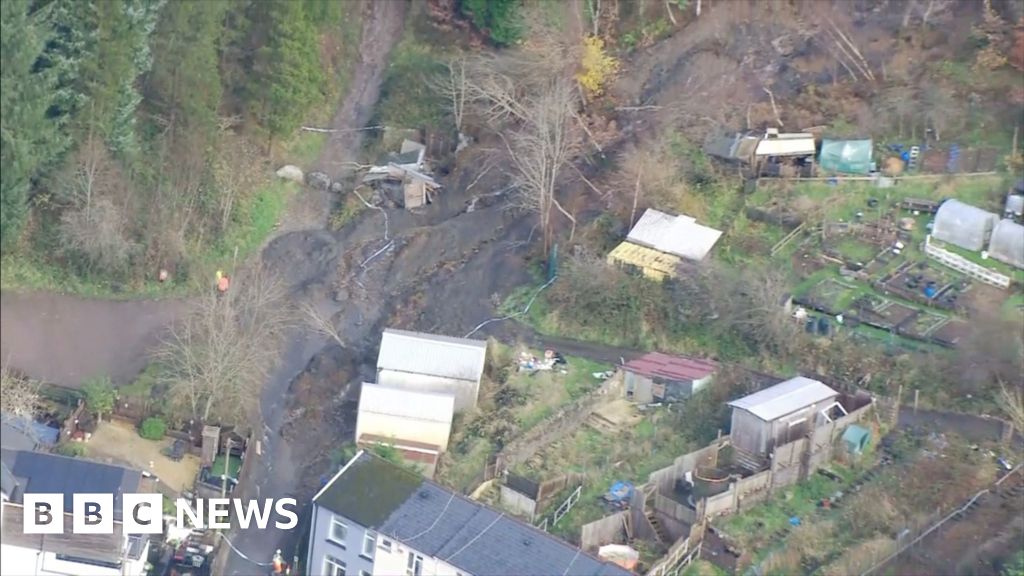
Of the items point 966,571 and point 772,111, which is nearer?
point 966,571

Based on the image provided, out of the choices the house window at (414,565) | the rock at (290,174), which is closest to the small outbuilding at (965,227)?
the rock at (290,174)

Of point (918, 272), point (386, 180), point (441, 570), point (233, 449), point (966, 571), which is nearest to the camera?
point (441, 570)

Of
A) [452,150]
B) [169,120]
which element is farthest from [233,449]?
[452,150]

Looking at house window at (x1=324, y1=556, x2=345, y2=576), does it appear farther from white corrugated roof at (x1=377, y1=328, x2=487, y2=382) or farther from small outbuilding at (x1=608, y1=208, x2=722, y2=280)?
small outbuilding at (x1=608, y1=208, x2=722, y2=280)

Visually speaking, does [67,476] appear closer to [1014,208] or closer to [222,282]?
[222,282]

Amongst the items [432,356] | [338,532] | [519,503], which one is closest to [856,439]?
[519,503]

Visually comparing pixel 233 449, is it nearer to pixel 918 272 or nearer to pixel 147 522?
pixel 147 522

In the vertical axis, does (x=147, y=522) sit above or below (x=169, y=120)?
below
